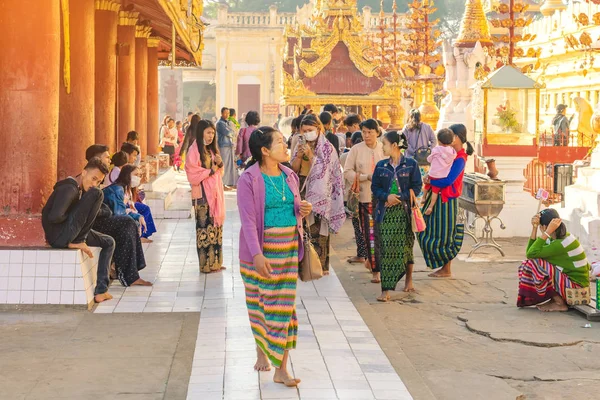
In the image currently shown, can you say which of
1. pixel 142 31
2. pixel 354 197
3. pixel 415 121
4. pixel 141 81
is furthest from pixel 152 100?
pixel 354 197

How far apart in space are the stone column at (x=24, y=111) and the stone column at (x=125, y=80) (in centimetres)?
807

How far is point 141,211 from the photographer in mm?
12859

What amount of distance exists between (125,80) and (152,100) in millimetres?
5292

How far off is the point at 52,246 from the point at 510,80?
977cm

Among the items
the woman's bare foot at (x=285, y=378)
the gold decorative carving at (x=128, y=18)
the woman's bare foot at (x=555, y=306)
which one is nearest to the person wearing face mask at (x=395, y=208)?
the woman's bare foot at (x=555, y=306)

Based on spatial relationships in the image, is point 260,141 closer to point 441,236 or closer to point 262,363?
point 262,363

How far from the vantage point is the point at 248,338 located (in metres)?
7.71

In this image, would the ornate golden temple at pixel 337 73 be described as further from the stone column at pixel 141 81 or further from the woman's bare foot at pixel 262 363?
the woman's bare foot at pixel 262 363

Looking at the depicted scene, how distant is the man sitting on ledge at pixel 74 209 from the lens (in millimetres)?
8609

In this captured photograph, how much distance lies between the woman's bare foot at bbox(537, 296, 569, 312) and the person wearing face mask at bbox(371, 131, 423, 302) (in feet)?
4.25

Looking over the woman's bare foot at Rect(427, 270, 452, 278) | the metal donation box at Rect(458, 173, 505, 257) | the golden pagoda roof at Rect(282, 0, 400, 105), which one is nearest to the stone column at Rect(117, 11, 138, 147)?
the metal donation box at Rect(458, 173, 505, 257)

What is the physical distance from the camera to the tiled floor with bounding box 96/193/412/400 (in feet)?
20.7

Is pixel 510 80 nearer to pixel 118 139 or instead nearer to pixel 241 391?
pixel 118 139

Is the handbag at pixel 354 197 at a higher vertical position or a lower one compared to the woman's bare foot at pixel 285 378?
higher
